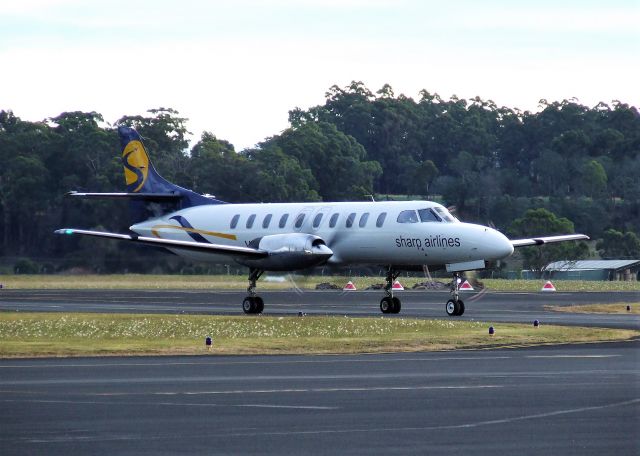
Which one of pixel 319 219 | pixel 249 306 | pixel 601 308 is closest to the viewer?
pixel 249 306

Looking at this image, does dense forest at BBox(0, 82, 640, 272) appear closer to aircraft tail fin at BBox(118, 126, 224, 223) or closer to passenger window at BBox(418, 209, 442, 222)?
aircraft tail fin at BBox(118, 126, 224, 223)

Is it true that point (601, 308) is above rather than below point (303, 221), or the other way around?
below

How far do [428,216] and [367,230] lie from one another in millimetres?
2024

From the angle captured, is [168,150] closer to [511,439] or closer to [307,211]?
[307,211]

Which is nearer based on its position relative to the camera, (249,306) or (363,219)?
(249,306)

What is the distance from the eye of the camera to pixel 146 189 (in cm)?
4850

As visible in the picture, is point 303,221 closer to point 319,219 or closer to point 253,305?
point 319,219

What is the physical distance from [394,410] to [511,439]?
109 inches

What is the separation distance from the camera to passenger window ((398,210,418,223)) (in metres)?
41.8

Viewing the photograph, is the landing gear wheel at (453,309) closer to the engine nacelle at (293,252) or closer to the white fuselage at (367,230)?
the white fuselage at (367,230)

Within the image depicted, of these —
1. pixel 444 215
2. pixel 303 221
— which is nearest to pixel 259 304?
pixel 303 221

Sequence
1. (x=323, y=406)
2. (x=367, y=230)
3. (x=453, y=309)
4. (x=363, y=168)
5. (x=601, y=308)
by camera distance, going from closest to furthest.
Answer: (x=323, y=406), (x=453, y=309), (x=367, y=230), (x=601, y=308), (x=363, y=168)

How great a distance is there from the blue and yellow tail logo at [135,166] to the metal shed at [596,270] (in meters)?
60.3

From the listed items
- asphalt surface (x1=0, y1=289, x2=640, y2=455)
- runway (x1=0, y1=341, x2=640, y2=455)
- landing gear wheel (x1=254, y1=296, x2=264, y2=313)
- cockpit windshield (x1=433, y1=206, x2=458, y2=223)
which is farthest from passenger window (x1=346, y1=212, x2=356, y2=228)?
runway (x1=0, y1=341, x2=640, y2=455)
